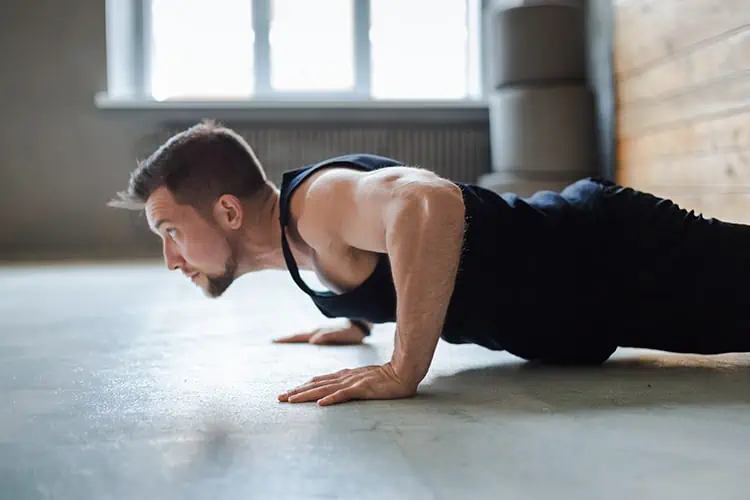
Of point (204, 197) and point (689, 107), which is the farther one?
point (689, 107)

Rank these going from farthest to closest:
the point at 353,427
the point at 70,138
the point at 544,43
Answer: the point at 70,138 < the point at 544,43 < the point at 353,427

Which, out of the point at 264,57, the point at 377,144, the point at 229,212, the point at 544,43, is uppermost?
the point at 264,57

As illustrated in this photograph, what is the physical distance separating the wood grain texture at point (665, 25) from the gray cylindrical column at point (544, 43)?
398 mm

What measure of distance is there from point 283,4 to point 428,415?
4.02m

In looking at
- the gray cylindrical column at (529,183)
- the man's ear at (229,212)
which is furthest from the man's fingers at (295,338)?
the gray cylindrical column at (529,183)

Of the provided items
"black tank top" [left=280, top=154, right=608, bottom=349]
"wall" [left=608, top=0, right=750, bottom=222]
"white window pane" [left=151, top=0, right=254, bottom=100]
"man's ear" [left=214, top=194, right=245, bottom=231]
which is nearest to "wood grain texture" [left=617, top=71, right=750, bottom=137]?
"wall" [left=608, top=0, right=750, bottom=222]

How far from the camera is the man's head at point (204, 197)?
130 cm

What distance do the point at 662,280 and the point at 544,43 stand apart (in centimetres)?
255

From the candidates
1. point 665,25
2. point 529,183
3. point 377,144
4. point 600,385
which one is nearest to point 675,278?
point 600,385

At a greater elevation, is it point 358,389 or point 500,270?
point 500,270

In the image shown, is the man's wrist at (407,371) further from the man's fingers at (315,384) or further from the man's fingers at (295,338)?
the man's fingers at (295,338)

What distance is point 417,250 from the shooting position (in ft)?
3.49

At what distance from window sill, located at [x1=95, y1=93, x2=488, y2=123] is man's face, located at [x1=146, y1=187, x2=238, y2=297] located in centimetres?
306

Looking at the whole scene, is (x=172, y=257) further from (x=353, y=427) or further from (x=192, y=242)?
(x=353, y=427)
